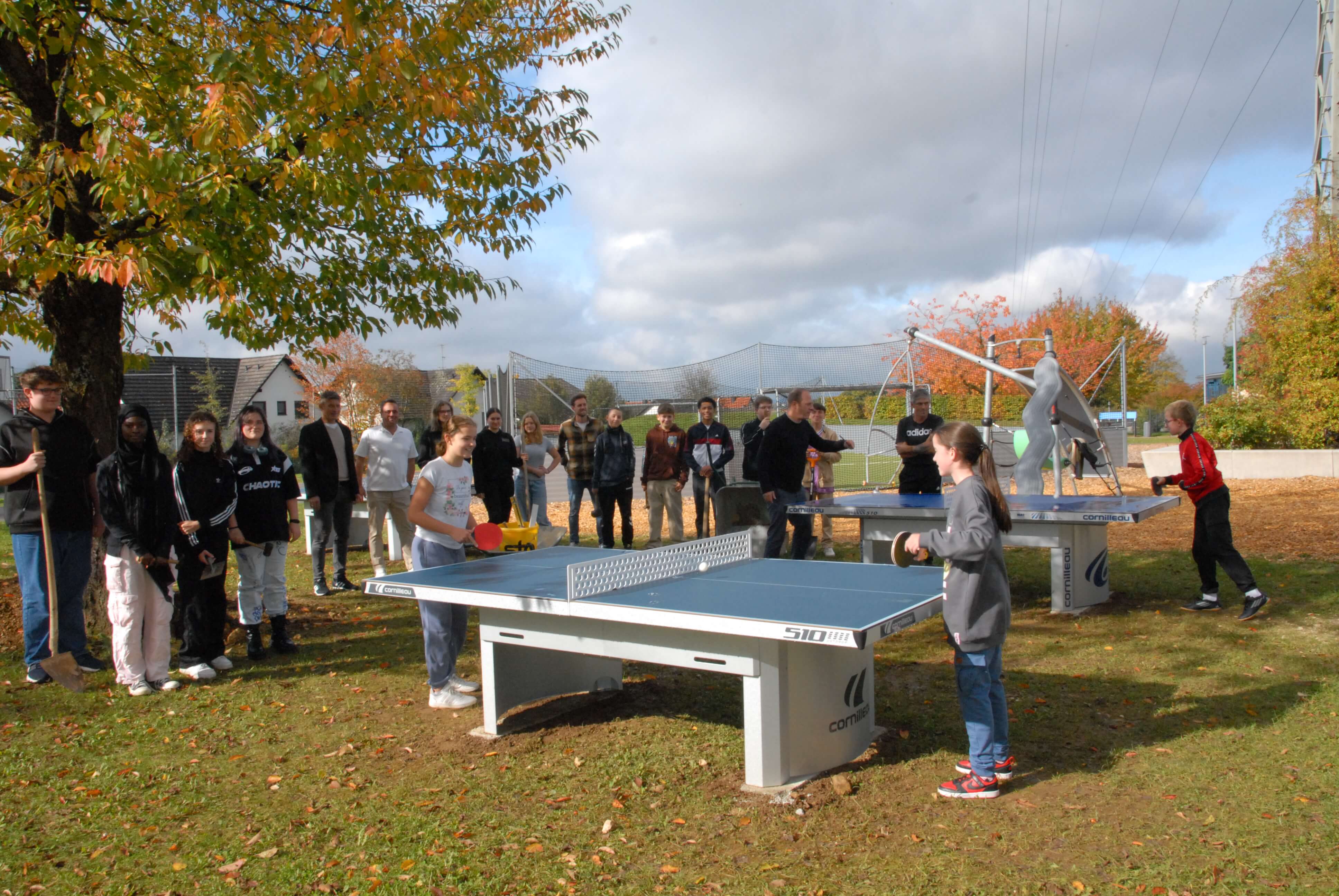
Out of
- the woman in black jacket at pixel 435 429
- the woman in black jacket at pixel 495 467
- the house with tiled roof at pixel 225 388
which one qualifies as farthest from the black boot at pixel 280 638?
the house with tiled roof at pixel 225 388

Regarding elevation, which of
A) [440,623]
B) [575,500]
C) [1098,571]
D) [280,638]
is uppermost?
[575,500]

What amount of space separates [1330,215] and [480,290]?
20.6 m

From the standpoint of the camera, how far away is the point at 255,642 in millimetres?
6906

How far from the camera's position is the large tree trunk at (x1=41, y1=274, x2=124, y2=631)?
278 inches

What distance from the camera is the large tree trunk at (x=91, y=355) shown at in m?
7.06

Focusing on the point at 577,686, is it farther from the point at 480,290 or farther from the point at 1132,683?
the point at 480,290

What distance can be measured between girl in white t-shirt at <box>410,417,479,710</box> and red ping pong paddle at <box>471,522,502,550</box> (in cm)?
5

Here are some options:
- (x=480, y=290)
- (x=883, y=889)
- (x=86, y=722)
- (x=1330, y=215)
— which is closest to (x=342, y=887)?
(x=883, y=889)

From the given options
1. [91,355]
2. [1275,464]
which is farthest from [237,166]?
[1275,464]

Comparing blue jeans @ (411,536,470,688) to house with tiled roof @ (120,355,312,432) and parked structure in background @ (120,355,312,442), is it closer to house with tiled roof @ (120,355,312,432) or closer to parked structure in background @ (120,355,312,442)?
house with tiled roof @ (120,355,312,432)

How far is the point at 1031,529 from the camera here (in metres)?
7.85

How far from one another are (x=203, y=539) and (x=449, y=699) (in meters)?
2.16

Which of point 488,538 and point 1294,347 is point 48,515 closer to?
point 488,538

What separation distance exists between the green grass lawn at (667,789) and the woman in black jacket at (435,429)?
390cm
